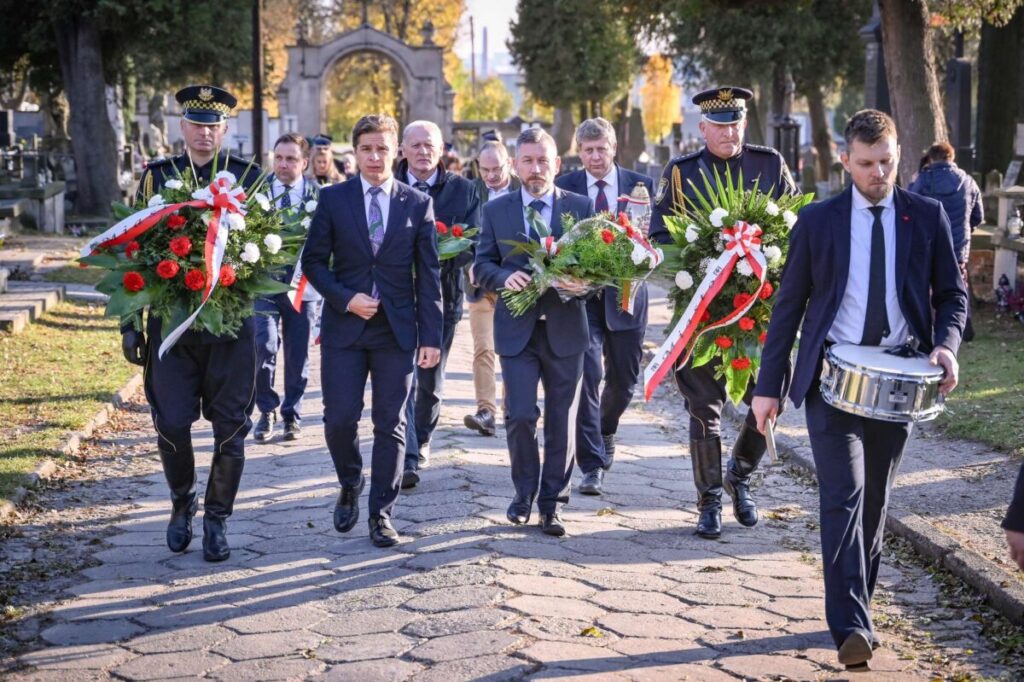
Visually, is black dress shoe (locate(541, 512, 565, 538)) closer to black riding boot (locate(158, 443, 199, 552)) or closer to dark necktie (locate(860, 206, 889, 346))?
black riding boot (locate(158, 443, 199, 552))

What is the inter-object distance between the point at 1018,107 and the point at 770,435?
22.6 m

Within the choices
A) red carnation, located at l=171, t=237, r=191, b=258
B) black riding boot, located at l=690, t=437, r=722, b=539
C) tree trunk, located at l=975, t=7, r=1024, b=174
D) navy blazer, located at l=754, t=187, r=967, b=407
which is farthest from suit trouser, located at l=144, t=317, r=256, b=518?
tree trunk, located at l=975, t=7, r=1024, b=174

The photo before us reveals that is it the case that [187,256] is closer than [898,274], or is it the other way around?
[898,274]

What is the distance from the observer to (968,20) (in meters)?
18.3

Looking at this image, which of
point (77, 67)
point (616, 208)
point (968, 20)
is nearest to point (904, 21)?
point (968, 20)

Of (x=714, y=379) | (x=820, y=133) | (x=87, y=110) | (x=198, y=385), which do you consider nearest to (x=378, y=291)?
(x=198, y=385)

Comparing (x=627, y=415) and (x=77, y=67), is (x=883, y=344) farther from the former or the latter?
(x=77, y=67)

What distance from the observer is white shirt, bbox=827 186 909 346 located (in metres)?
5.57

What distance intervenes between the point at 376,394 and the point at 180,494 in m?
1.16

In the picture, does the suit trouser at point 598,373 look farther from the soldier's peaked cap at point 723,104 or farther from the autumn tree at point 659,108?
the autumn tree at point 659,108

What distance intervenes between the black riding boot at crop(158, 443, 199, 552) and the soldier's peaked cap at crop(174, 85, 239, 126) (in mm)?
1764

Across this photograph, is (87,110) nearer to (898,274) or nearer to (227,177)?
(227,177)

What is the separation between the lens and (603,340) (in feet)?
29.0

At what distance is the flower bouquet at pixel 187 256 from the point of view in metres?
6.89
